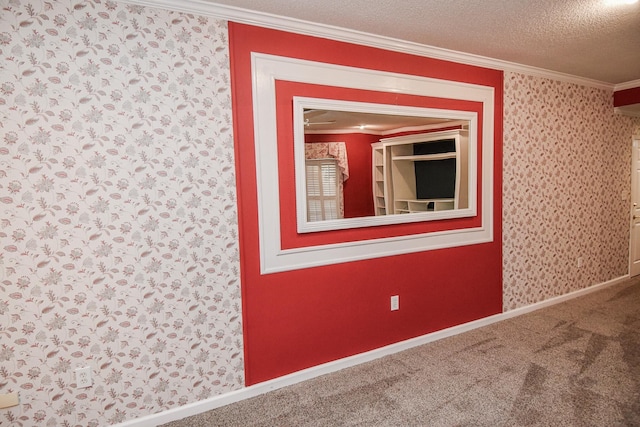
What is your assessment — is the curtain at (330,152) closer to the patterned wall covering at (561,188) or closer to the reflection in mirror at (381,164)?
the reflection in mirror at (381,164)

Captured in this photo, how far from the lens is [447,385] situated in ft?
8.31

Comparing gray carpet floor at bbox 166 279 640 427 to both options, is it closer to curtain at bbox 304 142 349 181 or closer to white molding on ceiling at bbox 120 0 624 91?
curtain at bbox 304 142 349 181

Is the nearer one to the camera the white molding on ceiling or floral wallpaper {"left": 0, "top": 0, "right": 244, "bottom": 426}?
floral wallpaper {"left": 0, "top": 0, "right": 244, "bottom": 426}

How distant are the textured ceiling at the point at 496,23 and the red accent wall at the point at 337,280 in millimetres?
193

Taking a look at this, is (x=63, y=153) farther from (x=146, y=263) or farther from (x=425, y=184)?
(x=425, y=184)

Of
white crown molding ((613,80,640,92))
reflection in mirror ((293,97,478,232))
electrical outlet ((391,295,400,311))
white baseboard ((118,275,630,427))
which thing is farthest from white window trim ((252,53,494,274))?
white crown molding ((613,80,640,92))

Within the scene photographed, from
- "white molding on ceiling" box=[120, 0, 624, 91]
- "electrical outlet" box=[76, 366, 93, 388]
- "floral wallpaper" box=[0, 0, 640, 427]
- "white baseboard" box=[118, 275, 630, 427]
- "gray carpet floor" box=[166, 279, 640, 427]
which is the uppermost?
"white molding on ceiling" box=[120, 0, 624, 91]

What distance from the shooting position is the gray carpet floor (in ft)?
7.23

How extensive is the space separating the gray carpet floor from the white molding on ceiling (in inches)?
94.9

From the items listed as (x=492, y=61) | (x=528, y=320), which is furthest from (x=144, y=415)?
(x=492, y=61)

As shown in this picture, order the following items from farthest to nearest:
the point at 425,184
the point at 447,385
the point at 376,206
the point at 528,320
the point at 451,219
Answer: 1. the point at 528,320
2. the point at 451,219
3. the point at 425,184
4. the point at 376,206
5. the point at 447,385

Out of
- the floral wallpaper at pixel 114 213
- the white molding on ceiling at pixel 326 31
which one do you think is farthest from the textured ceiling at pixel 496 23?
the floral wallpaper at pixel 114 213

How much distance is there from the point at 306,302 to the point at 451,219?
1.53 meters

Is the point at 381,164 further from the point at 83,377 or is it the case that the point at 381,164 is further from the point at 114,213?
the point at 83,377
